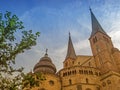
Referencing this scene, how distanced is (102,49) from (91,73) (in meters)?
9.11

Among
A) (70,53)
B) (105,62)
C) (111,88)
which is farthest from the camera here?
(70,53)

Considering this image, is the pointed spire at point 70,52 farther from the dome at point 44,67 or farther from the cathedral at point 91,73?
the dome at point 44,67

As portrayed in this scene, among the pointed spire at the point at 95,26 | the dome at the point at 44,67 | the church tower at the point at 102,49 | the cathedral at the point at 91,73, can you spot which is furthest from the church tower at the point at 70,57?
Answer: the dome at the point at 44,67

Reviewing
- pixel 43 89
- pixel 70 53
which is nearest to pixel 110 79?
pixel 43 89

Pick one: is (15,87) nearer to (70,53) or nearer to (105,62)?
(105,62)

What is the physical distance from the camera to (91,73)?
40.6m

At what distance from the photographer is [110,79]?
123ft

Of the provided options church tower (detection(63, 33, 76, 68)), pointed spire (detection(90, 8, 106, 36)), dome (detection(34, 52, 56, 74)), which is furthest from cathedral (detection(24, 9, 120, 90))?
church tower (detection(63, 33, 76, 68))

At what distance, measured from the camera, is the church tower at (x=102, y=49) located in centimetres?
4219

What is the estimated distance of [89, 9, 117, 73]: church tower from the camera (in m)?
42.2

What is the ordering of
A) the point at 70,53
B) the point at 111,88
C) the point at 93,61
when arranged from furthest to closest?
the point at 70,53 < the point at 93,61 < the point at 111,88

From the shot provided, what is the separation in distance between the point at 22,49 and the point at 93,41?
1529 inches

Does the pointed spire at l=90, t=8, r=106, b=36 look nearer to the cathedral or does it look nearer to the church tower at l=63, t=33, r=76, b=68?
the cathedral

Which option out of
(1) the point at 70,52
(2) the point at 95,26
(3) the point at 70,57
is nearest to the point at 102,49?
(2) the point at 95,26
